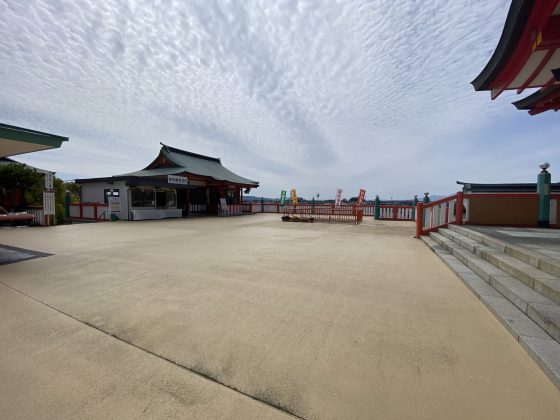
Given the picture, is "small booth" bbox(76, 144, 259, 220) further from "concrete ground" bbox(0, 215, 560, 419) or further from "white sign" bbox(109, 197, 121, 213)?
"concrete ground" bbox(0, 215, 560, 419)

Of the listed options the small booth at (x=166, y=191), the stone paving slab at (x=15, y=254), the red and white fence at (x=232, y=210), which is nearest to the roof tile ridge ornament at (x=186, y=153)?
the small booth at (x=166, y=191)

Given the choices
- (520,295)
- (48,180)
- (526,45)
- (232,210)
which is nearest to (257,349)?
(520,295)

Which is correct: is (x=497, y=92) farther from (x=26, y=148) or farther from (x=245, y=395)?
(x=26, y=148)

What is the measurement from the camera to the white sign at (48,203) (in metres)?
11.4

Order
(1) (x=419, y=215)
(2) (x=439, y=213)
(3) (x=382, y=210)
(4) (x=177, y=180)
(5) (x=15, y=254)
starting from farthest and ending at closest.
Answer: (4) (x=177, y=180)
(3) (x=382, y=210)
(1) (x=419, y=215)
(2) (x=439, y=213)
(5) (x=15, y=254)

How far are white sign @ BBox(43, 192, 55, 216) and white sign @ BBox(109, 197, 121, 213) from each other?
8.75 ft

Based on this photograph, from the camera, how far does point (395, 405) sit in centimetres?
154

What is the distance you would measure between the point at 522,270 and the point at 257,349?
347 cm

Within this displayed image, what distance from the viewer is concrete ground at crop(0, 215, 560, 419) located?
155 cm

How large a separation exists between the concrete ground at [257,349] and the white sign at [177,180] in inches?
468

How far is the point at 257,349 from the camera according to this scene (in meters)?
2.12

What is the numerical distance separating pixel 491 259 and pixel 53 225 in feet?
53.3

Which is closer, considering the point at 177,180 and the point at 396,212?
the point at 396,212

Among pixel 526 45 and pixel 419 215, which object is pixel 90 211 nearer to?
pixel 419 215
